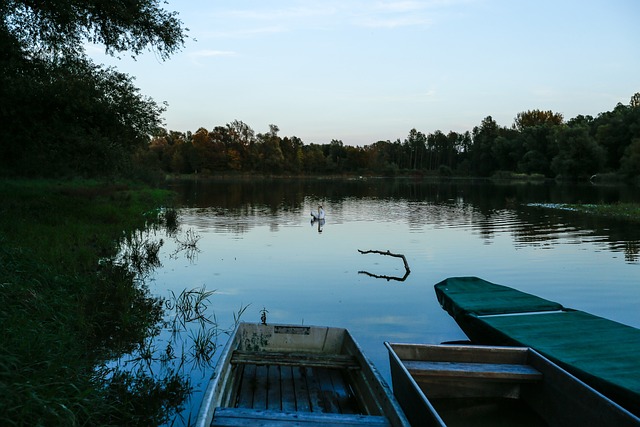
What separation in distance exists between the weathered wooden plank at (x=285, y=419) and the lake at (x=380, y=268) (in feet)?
5.75

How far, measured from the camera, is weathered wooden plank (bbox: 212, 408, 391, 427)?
5.75m

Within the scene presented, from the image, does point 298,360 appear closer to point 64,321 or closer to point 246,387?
point 246,387

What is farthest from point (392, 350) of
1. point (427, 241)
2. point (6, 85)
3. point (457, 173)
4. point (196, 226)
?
point (457, 173)

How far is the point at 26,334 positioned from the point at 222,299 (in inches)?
297

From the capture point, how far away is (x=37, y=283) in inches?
427

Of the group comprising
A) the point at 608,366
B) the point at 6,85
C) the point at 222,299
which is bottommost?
the point at 222,299

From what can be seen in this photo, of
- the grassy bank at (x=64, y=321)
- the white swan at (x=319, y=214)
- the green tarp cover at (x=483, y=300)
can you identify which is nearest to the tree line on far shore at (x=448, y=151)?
the white swan at (x=319, y=214)

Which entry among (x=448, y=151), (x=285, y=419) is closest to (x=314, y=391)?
(x=285, y=419)

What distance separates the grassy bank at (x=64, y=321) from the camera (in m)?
5.68

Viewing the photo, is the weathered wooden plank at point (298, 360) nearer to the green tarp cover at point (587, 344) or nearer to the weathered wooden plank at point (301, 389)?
the weathered wooden plank at point (301, 389)

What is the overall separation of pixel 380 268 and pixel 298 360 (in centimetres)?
1195

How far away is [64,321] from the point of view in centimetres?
973

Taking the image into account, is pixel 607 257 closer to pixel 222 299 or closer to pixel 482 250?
pixel 482 250

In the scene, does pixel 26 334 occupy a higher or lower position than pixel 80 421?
higher
